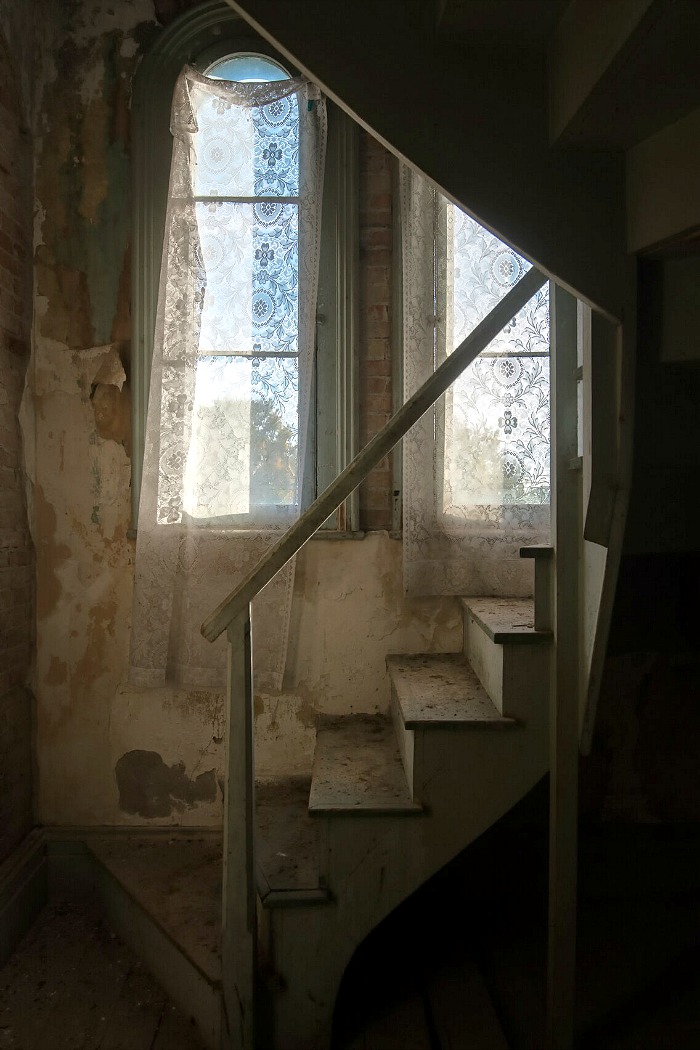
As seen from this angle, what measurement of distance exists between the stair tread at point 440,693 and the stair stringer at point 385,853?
0.11 feet

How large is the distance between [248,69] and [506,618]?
226 cm

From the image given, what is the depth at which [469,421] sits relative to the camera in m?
2.68

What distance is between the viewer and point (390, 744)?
2504 millimetres

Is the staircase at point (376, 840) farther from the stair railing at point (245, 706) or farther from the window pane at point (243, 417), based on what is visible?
the window pane at point (243, 417)

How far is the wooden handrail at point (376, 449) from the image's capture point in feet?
5.95

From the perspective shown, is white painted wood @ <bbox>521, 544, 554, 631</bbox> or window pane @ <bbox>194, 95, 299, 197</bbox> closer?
white painted wood @ <bbox>521, 544, 554, 631</bbox>

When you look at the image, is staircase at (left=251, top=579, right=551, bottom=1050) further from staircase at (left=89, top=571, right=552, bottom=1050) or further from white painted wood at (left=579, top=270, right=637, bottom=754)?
white painted wood at (left=579, top=270, right=637, bottom=754)

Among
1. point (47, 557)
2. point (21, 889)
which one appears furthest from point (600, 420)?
point (21, 889)

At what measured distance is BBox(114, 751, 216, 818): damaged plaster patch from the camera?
2850mm

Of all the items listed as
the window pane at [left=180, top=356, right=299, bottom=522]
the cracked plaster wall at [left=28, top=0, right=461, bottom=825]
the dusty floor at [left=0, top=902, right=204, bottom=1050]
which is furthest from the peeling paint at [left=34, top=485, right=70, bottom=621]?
the dusty floor at [left=0, top=902, right=204, bottom=1050]

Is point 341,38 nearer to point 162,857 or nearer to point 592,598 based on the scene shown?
point 592,598

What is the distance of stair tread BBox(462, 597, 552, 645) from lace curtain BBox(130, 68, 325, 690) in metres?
0.69

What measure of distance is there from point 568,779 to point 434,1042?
0.79 metres

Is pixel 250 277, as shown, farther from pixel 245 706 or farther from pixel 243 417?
pixel 245 706
